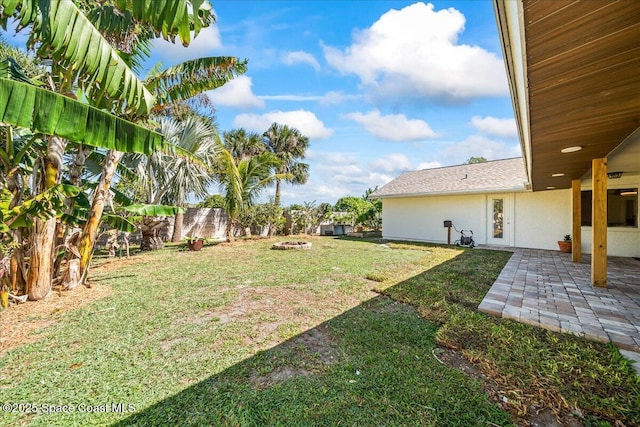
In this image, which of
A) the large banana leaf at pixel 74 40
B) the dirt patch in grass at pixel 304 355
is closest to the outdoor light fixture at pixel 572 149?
the dirt patch in grass at pixel 304 355

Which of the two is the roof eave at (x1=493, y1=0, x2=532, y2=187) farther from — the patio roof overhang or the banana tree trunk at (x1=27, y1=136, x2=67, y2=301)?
the banana tree trunk at (x1=27, y1=136, x2=67, y2=301)

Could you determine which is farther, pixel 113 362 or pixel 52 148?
pixel 52 148

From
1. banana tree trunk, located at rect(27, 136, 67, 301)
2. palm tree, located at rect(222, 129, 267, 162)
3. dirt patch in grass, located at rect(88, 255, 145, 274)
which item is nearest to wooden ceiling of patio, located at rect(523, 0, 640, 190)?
banana tree trunk, located at rect(27, 136, 67, 301)

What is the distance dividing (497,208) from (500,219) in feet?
1.70

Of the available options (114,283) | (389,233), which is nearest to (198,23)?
(114,283)

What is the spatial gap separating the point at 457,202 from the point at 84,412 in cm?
1400

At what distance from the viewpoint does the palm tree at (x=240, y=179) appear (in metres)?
11.8

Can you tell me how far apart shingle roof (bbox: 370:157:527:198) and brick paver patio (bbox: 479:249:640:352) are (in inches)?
200

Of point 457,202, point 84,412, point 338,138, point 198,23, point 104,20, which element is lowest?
point 84,412

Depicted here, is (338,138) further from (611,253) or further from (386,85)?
(611,253)

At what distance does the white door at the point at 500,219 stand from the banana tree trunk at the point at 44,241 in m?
14.4

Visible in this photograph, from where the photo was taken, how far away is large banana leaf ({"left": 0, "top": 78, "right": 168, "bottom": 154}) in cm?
279

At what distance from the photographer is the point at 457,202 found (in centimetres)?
1286

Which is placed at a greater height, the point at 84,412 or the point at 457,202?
the point at 457,202
